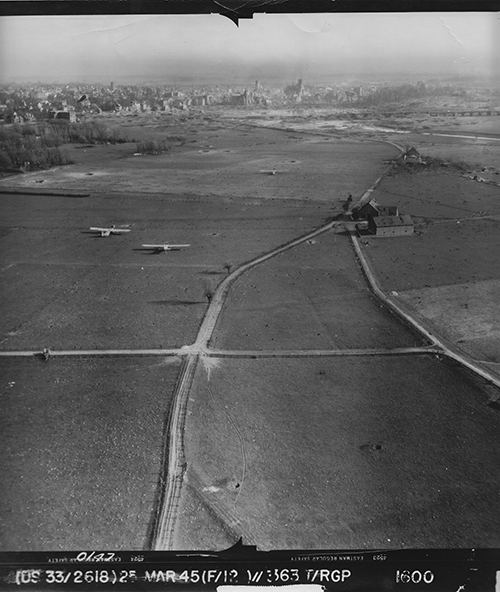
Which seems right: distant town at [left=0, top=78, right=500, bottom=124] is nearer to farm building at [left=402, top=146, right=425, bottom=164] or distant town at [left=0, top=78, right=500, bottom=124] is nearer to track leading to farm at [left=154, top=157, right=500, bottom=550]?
farm building at [left=402, top=146, right=425, bottom=164]

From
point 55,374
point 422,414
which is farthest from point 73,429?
point 422,414

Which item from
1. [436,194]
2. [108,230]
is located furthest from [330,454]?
[436,194]

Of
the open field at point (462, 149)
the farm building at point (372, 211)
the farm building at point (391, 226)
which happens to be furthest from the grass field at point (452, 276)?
the open field at point (462, 149)

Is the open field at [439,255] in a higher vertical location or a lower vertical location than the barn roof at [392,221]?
lower

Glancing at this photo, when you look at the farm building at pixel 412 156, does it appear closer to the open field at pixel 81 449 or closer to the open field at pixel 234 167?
the open field at pixel 234 167

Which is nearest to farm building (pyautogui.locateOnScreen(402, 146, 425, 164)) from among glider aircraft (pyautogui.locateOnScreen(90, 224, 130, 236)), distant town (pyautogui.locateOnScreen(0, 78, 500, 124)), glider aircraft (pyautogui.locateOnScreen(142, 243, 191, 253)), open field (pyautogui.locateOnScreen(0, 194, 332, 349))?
distant town (pyautogui.locateOnScreen(0, 78, 500, 124))
